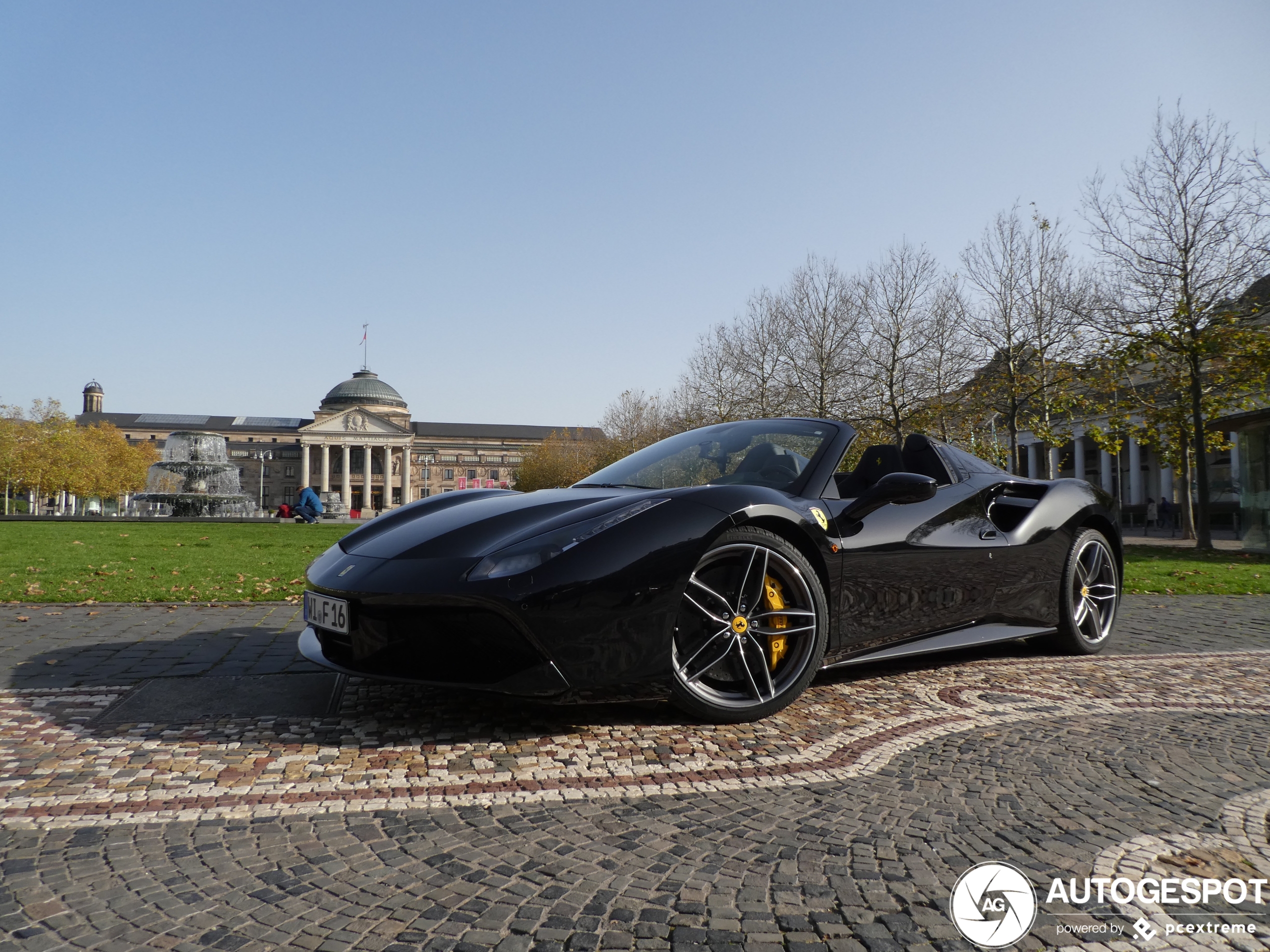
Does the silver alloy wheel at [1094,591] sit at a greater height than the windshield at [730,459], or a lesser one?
lesser

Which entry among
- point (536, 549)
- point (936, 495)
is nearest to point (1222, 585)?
point (936, 495)

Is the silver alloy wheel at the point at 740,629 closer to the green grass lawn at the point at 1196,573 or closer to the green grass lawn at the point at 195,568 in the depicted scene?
the green grass lawn at the point at 195,568

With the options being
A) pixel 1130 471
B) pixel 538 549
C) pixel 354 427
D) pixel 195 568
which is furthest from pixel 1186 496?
pixel 354 427

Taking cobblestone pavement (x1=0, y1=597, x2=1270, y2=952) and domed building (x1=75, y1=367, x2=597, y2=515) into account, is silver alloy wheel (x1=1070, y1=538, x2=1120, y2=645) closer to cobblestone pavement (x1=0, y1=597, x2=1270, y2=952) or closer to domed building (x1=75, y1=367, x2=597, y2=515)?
cobblestone pavement (x1=0, y1=597, x2=1270, y2=952)

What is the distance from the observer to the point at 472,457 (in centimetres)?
13200

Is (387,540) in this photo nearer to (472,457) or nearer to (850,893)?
(850,893)

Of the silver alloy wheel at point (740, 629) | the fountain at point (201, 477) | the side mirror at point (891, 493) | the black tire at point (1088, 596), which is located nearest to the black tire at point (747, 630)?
the silver alloy wheel at point (740, 629)

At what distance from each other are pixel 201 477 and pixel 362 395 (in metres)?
97.8

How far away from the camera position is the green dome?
5177 inches

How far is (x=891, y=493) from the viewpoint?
365 cm

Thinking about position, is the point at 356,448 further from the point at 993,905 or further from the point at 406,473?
the point at 993,905

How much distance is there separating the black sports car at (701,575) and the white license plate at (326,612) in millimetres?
11

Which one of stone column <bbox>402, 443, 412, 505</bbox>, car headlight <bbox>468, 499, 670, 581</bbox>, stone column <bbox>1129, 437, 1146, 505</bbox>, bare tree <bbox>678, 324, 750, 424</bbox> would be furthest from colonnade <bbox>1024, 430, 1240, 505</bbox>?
stone column <bbox>402, 443, 412, 505</bbox>

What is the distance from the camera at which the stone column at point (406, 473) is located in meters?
114
